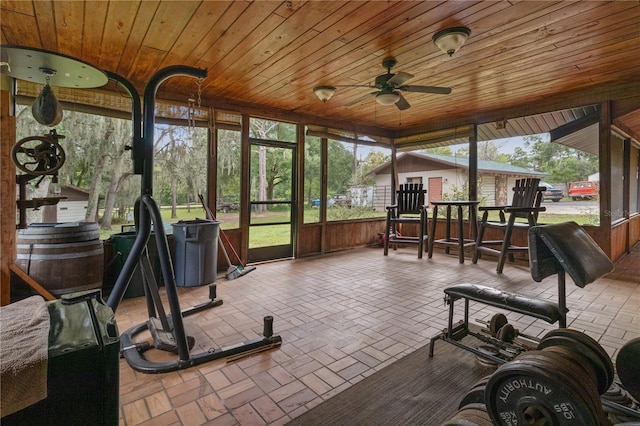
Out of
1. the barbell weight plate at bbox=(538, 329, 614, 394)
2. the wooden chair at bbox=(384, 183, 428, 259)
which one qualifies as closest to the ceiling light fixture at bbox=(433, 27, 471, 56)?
the barbell weight plate at bbox=(538, 329, 614, 394)

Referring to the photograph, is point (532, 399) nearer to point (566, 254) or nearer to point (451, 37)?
point (566, 254)

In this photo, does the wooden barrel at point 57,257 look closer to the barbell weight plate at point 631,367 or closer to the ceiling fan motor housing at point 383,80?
the ceiling fan motor housing at point 383,80

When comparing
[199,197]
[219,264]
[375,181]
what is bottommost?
[219,264]

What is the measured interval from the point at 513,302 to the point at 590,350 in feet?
1.80

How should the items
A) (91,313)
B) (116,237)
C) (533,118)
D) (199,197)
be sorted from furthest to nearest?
(533,118) → (199,197) → (116,237) → (91,313)

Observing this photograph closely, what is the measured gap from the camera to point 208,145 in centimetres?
454

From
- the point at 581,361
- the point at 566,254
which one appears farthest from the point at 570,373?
the point at 566,254

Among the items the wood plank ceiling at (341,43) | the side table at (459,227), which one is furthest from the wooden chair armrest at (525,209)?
the wood plank ceiling at (341,43)

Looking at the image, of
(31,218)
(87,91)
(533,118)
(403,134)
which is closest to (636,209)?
(533,118)

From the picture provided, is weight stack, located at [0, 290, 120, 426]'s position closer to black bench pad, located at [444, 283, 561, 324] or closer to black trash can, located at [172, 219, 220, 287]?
black bench pad, located at [444, 283, 561, 324]

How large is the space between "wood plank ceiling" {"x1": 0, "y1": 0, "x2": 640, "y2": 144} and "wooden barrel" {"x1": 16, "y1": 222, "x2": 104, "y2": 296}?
171 centimetres

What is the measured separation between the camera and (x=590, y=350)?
4.43 feet

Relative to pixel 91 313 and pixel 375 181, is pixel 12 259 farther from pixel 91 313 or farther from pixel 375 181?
pixel 375 181

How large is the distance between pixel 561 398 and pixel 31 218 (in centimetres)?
472
